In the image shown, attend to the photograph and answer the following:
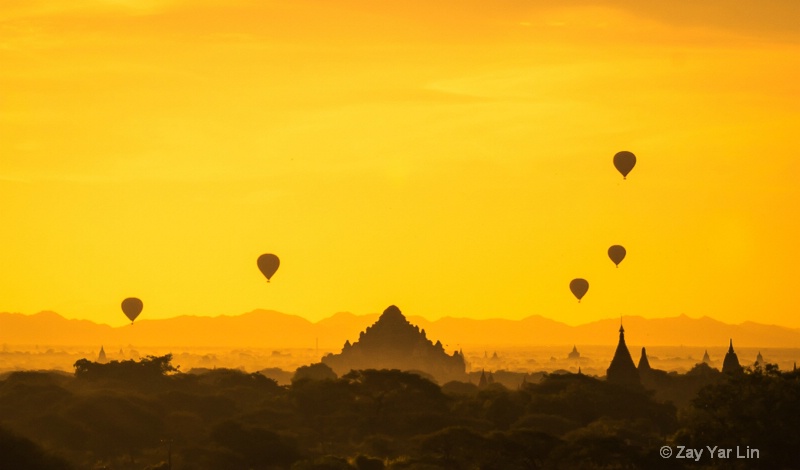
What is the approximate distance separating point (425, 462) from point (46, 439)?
4117 cm

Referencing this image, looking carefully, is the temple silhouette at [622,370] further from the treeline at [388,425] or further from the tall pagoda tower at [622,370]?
the treeline at [388,425]

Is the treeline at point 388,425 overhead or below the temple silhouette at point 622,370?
below

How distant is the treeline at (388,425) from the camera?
292 feet

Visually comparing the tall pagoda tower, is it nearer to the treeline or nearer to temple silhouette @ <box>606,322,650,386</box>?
temple silhouette @ <box>606,322,650,386</box>

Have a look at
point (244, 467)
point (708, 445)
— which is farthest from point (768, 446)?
point (244, 467)

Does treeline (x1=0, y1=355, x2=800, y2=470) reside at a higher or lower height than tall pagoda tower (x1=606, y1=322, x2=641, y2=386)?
lower

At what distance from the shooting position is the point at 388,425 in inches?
5354

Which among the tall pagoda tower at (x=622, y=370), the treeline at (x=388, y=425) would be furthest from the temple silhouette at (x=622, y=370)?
the treeline at (x=388, y=425)

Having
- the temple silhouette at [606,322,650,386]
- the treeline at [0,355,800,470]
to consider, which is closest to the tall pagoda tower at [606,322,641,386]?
the temple silhouette at [606,322,650,386]

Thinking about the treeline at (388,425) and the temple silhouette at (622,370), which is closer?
the treeline at (388,425)

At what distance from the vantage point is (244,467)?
110125 mm

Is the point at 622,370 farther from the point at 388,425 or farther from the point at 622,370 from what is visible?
the point at 388,425

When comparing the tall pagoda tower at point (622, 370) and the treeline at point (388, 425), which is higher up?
the tall pagoda tower at point (622, 370)

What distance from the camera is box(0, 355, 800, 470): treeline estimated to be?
8888 centimetres
